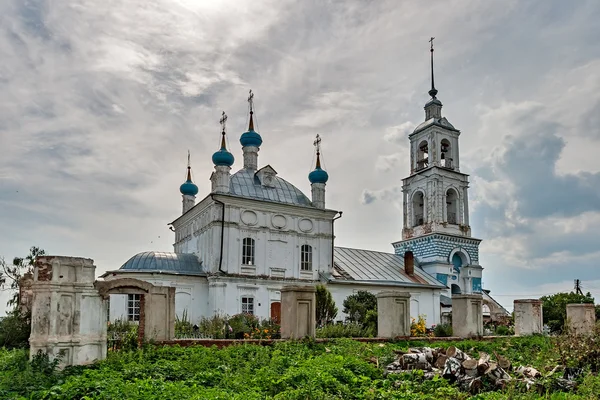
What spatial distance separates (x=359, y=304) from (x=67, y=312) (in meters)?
17.0

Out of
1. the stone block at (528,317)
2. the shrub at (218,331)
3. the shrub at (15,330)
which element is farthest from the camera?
the stone block at (528,317)

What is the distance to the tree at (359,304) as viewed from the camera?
2423cm

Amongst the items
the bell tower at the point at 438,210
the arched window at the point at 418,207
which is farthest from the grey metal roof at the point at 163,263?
the arched window at the point at 418,207

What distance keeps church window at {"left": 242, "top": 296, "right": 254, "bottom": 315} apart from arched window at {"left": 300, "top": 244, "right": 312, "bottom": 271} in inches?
130

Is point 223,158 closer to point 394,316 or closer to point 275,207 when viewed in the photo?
point 275,207

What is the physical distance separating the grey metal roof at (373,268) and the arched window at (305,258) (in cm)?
159

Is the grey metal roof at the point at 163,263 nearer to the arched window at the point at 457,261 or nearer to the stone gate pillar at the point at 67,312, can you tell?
the stone gate pillar at the point at 67,312

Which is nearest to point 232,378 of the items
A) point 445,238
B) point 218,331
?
point 218,331

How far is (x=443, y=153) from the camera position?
38.5 metres

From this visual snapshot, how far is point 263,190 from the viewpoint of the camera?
2698 cm

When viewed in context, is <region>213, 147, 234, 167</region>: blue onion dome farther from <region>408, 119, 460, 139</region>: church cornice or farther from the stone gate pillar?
<region>408, 119, 460, 139</region>: church cornice

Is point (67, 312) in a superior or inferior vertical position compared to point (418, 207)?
inferior

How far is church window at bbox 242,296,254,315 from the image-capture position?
80.8 ft

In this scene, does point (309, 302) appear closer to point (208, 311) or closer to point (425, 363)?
point (425, 363)
